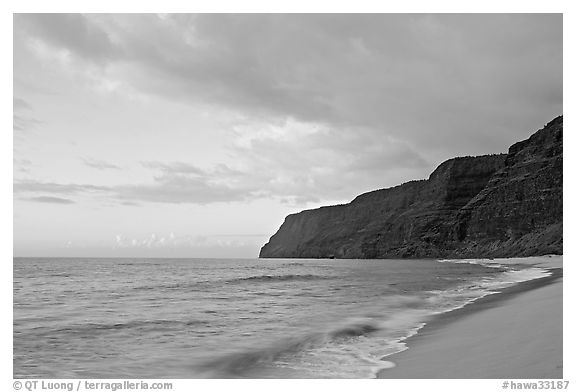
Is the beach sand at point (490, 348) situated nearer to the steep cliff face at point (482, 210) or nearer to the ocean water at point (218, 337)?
the ocean water at point (218, 337)

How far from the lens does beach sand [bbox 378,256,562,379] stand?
302 inches

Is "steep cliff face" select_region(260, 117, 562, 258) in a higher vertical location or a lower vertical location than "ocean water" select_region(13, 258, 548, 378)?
higher

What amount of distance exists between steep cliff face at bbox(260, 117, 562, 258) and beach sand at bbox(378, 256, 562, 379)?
81610mm

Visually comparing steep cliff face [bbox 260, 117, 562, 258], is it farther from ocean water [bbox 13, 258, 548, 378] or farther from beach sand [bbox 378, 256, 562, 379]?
beach sand [bbox 378, 256, 562, 379]

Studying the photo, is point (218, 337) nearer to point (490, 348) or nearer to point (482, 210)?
point (490, 348)

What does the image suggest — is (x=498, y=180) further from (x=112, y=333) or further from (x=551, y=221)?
(x=112, y=333)

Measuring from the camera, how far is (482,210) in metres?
129

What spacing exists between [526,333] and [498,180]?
135245 millimetres

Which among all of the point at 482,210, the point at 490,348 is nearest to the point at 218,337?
the point at 490,348

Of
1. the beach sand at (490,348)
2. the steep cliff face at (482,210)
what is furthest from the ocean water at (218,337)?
the steep cliff face at (482,210)

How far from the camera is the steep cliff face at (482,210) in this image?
4109 inches

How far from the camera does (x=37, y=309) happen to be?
21.8 m

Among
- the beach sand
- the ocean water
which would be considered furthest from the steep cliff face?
the beach sand

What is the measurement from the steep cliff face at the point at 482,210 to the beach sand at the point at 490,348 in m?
81.6
